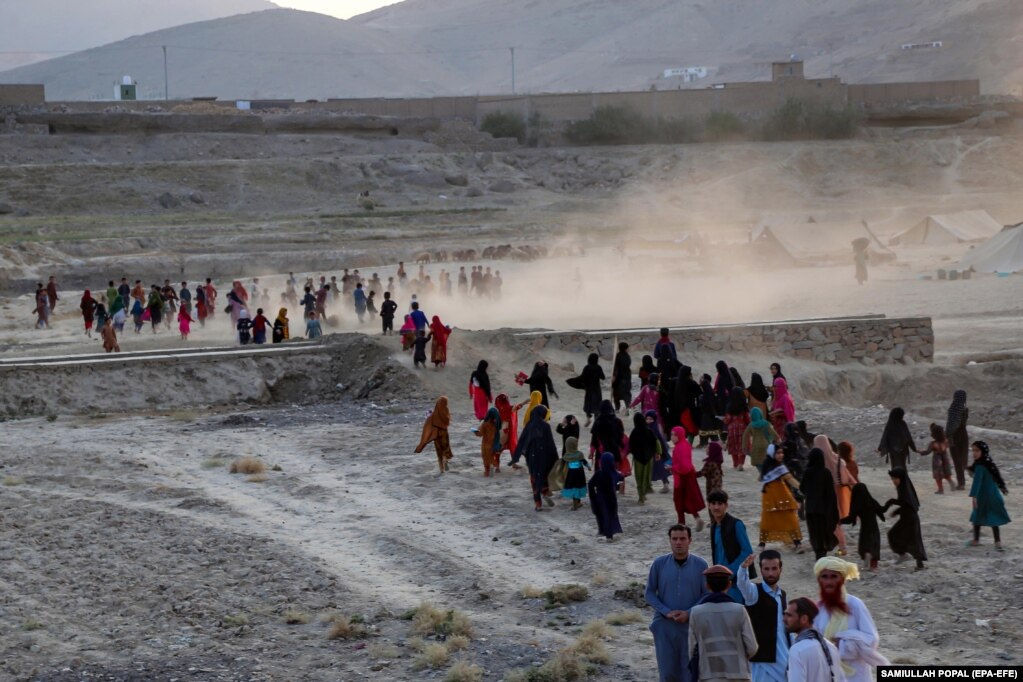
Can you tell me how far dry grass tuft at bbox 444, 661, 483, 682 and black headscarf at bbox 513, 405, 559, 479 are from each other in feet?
14.4

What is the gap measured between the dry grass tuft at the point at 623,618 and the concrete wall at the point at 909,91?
237 ft

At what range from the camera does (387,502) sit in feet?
46.0

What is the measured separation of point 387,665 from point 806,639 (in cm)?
391

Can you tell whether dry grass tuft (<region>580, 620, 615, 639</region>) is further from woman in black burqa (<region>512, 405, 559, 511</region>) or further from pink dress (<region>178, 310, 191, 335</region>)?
pink dress (<region>178, 310, 191, 335</region>)

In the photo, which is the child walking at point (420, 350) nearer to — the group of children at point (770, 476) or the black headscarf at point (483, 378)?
the black headscarf at point (483, 378)

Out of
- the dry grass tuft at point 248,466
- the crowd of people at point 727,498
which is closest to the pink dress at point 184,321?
the crowd of people at point 727,498

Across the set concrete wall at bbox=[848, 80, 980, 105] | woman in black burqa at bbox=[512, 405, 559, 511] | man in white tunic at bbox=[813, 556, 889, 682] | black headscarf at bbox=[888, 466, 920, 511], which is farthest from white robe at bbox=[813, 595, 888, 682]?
concrete wall at bbox=[848, 80, 980, 105]

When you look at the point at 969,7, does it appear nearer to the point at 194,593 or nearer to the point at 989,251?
the point at 989,251

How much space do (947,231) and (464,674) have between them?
130 ft

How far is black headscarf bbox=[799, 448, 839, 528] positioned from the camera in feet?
34.8

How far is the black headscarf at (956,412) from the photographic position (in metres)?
13.9

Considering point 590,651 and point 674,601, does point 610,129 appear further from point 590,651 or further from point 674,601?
point 674,601

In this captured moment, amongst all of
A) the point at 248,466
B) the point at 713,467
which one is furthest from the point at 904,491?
the point at 248,466

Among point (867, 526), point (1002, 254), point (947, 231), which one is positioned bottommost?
point (867, 526)
